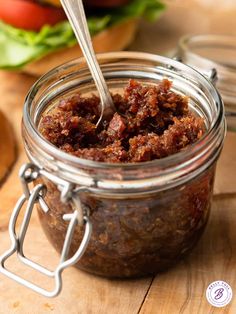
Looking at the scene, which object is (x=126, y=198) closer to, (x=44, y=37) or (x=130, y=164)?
(x=130, y=164)

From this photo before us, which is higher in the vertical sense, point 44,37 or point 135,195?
point 135,195

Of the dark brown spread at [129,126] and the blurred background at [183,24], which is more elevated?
the dark brown spread at [129,126]

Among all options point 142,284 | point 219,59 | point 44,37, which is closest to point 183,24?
point 219,59

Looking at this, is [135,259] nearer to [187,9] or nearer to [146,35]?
[146,35]

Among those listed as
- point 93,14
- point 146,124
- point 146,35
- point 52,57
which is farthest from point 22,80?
point 146,124

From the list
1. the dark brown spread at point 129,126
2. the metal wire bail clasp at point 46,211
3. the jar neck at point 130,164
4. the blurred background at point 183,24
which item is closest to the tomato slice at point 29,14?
the blurred background at point 183,24

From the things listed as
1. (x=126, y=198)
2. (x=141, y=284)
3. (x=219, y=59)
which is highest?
(x=126, y=198)

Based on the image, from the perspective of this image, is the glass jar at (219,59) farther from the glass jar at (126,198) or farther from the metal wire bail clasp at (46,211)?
the metal wire bail clasp at (46,211)
